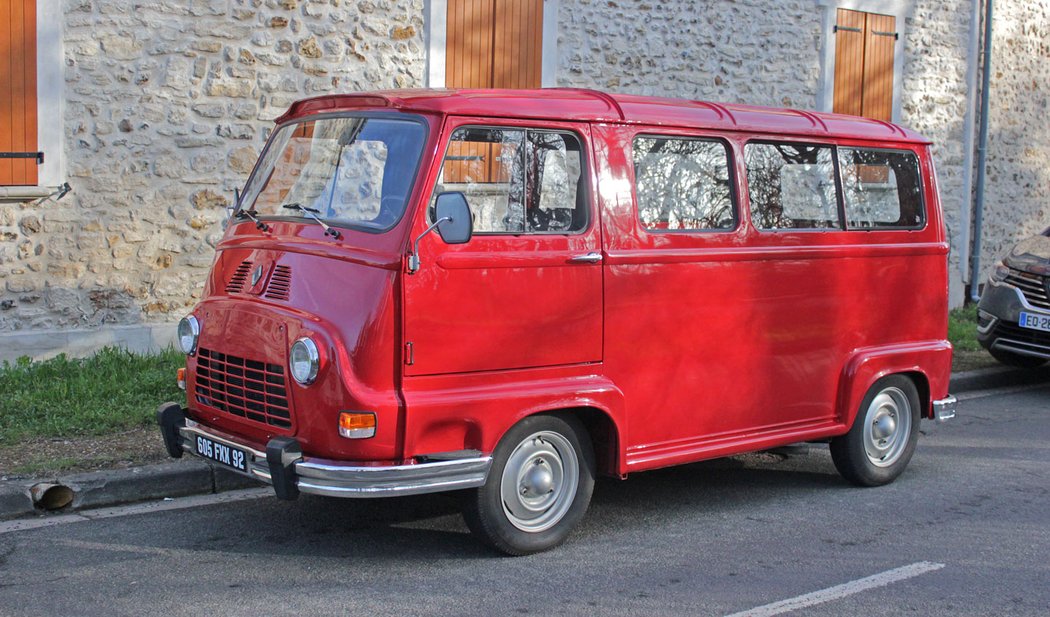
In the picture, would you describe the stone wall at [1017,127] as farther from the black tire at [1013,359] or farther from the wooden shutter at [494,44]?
the wooden shutter at [494,44]

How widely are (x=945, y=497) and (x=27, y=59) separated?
7651 mm

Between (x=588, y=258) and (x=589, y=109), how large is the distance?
0.74 m

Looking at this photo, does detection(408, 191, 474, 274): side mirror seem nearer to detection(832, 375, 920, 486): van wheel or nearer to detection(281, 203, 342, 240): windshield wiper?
detection(281, 203, 342, 240): windshield wiper

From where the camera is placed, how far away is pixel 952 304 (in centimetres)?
1669

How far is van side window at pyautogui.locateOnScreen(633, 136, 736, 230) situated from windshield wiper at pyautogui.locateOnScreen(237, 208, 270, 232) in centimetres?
187

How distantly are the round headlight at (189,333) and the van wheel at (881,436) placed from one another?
3779mm

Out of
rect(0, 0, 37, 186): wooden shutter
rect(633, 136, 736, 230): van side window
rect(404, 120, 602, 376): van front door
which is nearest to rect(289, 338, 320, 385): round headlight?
rect(404, 120, 602, 376): van front door

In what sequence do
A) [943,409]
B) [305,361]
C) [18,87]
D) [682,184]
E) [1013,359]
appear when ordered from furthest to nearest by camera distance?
1. [1013,359]
2. [18,87]
3. [943,409]
4. [682,184]
5. [305,361]

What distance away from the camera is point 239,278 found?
226 inches

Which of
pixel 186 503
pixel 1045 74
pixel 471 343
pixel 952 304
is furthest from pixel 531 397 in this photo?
pixel 1045 74

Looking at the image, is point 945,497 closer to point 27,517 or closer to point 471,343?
point 471,343

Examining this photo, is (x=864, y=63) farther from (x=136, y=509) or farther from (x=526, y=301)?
(x=136, y=509)

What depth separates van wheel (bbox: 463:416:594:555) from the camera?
534cm

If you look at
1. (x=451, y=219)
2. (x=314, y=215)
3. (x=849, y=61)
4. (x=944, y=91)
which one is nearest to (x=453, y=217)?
(x=451, y=219)
